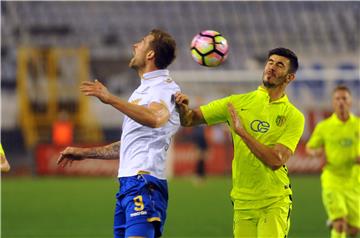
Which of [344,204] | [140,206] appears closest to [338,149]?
[344,204]

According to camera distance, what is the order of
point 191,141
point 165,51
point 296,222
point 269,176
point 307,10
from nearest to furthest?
point 165,51 → point 269,176 → point 296,222 → point 191,141 → point 307,10

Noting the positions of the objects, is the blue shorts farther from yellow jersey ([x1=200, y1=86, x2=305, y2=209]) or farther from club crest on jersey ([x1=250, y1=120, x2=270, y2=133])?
club crest on jersey ([x1=250, y1=120, x2=270, y2=133])

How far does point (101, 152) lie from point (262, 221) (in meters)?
1.49

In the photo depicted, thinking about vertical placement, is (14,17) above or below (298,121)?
above

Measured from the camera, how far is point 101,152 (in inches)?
292

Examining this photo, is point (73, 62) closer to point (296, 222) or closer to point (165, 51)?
point (296, 222)

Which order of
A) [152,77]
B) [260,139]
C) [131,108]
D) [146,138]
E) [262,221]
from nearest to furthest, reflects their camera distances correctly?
[131,108] → [146,138] → [152,77] → [262,221] → [260,139]

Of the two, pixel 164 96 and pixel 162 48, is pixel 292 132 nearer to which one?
pixel 164 96

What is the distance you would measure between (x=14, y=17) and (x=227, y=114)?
26492 mm

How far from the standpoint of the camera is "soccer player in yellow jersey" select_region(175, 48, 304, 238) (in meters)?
7.58

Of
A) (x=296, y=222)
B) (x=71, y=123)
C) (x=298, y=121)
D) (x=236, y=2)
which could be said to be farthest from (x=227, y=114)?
(x=236, y=2)

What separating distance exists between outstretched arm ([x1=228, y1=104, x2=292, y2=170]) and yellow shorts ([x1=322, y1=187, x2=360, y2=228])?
464 centimetres

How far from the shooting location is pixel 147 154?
6859 millimetres

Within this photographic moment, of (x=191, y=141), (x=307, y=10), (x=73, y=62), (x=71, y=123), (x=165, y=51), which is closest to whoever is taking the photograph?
(x=165, y=51)
